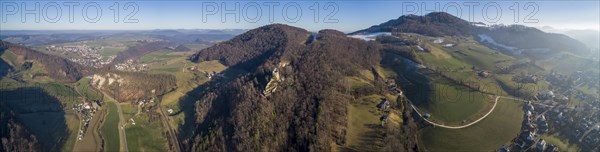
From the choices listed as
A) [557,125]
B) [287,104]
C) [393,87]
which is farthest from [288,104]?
[557,125]

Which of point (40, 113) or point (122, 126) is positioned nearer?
point (122, 126)

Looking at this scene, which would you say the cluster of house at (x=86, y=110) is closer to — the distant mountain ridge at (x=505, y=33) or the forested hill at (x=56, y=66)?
the forested hill at (x=56, y=66)

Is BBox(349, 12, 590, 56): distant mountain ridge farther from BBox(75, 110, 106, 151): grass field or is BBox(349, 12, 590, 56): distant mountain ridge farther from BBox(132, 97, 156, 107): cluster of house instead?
BBox(75, 110, 106, 151): grass field

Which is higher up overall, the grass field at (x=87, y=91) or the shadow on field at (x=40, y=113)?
the grass field at (x=87, y=91)

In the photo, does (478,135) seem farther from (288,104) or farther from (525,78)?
(525,78)

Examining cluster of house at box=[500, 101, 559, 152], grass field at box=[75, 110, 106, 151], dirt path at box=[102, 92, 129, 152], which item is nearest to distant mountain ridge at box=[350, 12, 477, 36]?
cluster of house at box=[500, 101, 559, 152]

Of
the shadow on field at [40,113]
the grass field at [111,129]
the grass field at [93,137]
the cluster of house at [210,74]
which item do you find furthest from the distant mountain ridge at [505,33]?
the shadow on field at [40,113]

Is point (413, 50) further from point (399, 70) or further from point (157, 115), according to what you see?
point (157, 115)

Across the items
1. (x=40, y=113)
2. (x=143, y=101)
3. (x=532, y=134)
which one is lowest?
(x=532, y=134)

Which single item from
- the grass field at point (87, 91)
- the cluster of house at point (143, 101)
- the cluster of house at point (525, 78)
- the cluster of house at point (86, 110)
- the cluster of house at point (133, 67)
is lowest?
the cluster of house at point (86, 110)
